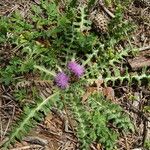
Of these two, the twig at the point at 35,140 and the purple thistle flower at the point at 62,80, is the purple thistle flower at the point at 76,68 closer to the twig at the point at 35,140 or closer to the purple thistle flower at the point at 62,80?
the purple thistle flower at the point at 62,80

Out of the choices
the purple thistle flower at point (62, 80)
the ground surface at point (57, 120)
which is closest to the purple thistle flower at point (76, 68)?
the purple thistle flower at point (62, 80)

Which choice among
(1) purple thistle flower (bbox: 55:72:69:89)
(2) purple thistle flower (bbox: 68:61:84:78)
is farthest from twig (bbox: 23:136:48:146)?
(2) purple thistle flower (bbox: 68:61:84:78)

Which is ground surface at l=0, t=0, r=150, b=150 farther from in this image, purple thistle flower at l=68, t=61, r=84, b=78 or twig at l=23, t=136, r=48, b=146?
purple thistle flower at l=68, t=61, r=84, b=78

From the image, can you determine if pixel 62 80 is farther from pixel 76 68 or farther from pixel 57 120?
pixel 57 120

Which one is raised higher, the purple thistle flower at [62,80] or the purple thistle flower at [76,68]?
the purple thistle flower at [76,68]

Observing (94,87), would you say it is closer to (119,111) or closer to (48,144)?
(119,111)

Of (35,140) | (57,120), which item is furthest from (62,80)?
(35,140)
